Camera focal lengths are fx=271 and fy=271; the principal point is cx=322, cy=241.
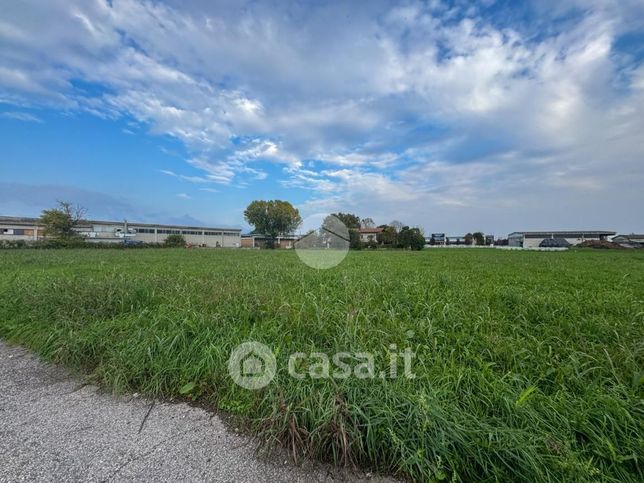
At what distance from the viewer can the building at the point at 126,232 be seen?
47.4 meters

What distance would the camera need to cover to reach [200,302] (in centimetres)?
413

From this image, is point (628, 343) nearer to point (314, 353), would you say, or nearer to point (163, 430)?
point (314, 353)

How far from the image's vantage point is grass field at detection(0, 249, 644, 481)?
1.67 m

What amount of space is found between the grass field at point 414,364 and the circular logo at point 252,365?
7 centimetres

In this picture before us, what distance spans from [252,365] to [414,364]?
4.93 feet

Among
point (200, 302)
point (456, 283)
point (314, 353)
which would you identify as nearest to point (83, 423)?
point (314, 353)

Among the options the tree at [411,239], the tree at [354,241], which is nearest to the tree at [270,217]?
the tree at [354,241]

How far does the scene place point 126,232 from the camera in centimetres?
5634

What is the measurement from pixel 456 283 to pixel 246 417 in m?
4.94

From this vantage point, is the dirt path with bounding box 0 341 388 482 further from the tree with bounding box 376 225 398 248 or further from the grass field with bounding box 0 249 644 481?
the tree with bounding box 376 225 398 248

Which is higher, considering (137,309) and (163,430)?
(137,309)

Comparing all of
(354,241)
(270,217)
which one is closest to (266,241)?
(270,217)

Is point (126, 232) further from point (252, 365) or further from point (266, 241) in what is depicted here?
point (252, 365)

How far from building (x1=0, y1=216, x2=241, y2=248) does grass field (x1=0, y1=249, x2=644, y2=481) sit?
4906cm
